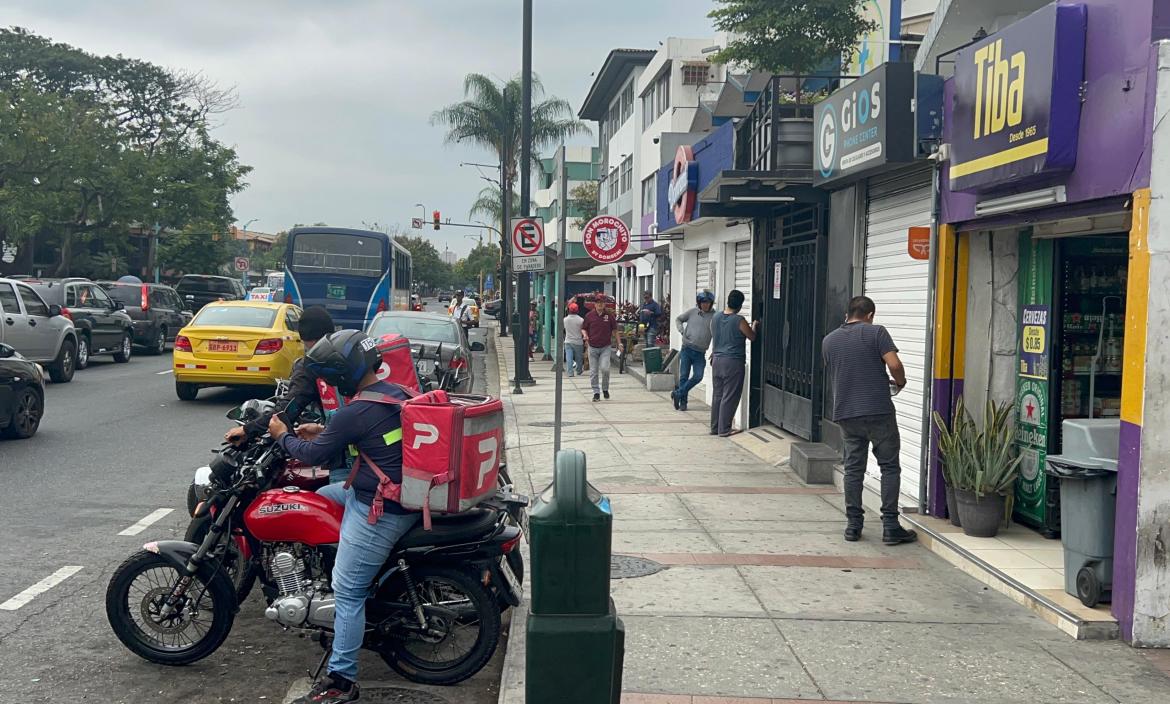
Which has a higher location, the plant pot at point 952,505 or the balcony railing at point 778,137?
the balcony railing at point 778,137

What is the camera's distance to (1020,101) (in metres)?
6.38

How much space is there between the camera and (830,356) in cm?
792

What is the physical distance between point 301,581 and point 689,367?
10.9m

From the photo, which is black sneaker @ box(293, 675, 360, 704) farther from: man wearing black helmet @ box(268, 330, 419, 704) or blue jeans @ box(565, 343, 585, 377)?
blue jeans @ box(565, 343, 585, 377)

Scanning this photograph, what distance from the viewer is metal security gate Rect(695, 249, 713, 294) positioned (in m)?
18.2

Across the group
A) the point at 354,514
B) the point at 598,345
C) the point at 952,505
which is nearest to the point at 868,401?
the point at 952,505

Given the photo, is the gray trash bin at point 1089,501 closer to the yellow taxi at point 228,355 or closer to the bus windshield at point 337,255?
the yellow taxi at point 228,355

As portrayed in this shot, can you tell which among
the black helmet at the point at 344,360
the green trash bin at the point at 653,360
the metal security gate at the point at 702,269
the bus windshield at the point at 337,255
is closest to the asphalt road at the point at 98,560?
the black helmet at the point at 344,360

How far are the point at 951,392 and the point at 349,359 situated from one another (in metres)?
4.93

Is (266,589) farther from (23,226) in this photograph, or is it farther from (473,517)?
(23,226)

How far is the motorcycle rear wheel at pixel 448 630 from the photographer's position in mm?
5094

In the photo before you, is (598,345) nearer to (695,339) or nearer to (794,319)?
(695,339)

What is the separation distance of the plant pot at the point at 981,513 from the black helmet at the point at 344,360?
4.46 metres

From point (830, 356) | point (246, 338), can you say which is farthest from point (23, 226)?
point (830, 356)
